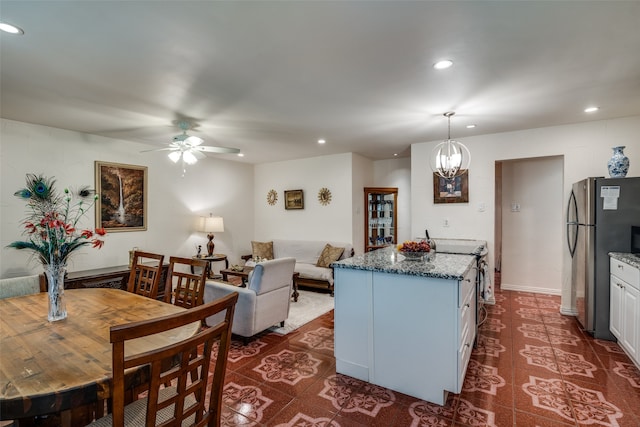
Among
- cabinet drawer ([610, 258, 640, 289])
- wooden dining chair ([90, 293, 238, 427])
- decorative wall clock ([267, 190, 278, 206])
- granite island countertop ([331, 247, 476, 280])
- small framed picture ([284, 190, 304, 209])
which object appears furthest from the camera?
decorative wall clock ([267, 190, 278, 206])

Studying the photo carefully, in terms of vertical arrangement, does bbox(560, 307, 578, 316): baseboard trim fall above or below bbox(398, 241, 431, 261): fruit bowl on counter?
below

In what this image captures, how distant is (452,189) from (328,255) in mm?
2300

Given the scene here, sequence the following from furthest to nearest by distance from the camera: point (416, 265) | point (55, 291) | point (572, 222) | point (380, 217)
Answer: point (380, 217) → point (572, 222) → point (416, 265) → point (55, 291)

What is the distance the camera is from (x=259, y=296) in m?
3.05

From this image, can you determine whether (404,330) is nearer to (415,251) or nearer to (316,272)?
(415,251)

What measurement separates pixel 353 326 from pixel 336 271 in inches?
18.3

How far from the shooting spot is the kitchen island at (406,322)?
204cm

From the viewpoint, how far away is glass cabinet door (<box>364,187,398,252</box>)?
234 inches

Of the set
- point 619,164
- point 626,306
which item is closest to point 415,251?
point 626,306

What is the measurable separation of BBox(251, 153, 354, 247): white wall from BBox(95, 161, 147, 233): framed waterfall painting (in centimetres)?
241

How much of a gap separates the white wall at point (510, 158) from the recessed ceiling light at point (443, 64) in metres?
2.50

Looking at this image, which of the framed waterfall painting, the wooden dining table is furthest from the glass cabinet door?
the wooden dining table

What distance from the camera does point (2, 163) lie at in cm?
335

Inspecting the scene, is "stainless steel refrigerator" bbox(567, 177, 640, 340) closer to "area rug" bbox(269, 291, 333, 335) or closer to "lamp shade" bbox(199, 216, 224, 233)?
"area rug" bbox(269, 291, 333, 335)
